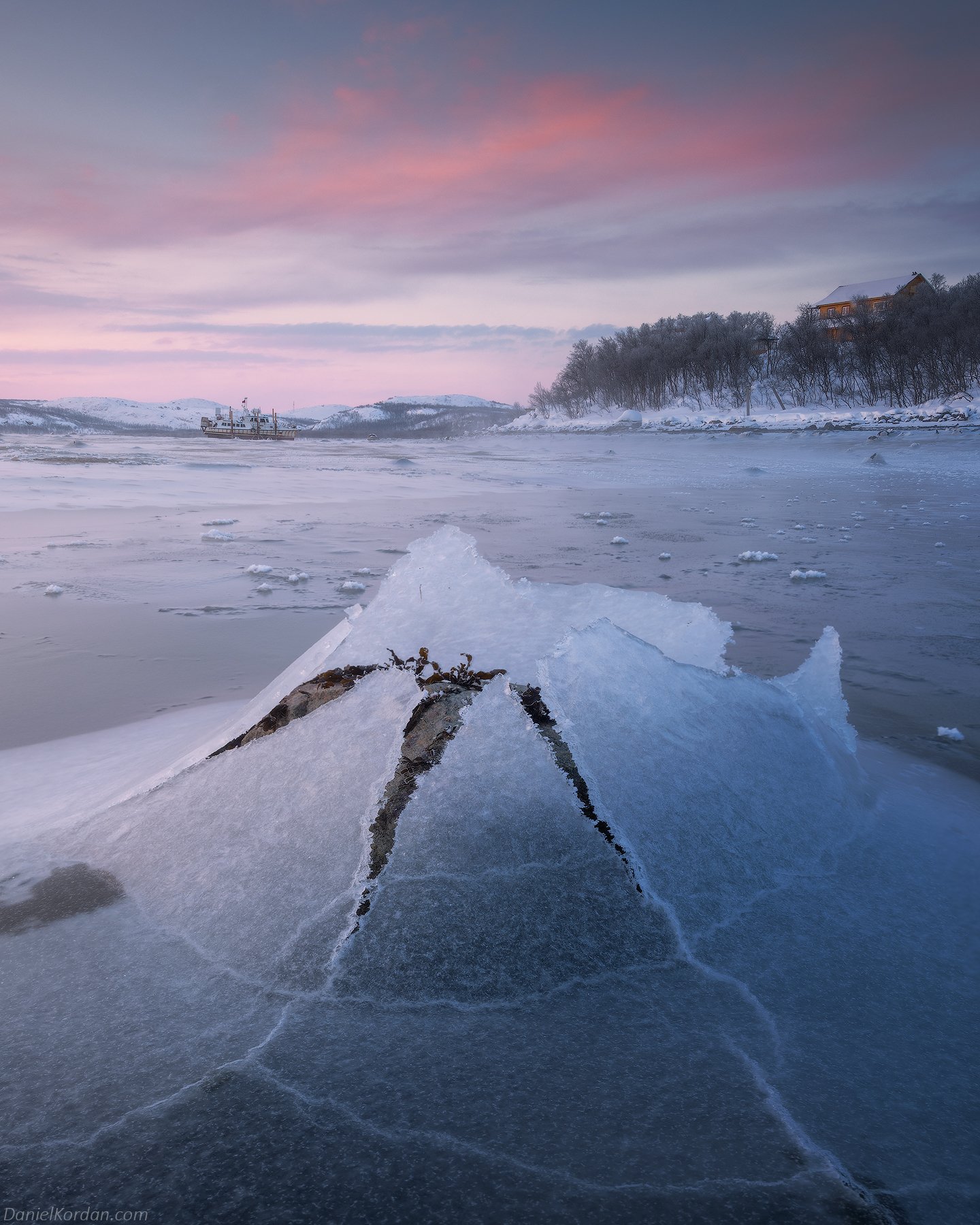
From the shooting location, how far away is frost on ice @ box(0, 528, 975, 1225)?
101 cm

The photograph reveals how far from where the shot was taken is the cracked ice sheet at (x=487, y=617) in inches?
78.4

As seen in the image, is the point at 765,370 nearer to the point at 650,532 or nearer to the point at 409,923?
the point at 650,532

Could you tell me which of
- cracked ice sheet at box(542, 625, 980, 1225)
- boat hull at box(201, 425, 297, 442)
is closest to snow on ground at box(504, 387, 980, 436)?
cracked ice sheet at box(542, 625, 980, 1225)

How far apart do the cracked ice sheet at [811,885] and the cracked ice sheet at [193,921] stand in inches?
21.1

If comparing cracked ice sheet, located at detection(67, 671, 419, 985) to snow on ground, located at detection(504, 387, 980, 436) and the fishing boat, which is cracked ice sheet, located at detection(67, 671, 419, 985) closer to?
snow on ground, located at detection(504, 387, 980, 436)

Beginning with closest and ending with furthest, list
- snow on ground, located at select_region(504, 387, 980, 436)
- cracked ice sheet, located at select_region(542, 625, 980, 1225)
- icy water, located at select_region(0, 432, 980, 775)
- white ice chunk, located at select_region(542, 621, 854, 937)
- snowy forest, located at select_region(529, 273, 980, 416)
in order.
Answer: cracked ice sheet, located at select_region(542, 625, 980, 1225) < white ice chunk, located at select_region(542, 621, 854, 937) < icy water, located at select_region(0, 432, 980, 775) < snow on ground, located at select_region(504, 387, 980, 436) < snowy forest, located at select_region(529, 273, 980, 416)

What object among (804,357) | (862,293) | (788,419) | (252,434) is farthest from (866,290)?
(252,434)

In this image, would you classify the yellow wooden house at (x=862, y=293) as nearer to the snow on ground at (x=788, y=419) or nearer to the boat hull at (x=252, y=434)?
the snow on ground at (x=788, y=419)

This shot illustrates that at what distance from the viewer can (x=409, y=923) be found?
1391mm

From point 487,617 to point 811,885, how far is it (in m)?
1.08

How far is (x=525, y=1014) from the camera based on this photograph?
128 centimetres

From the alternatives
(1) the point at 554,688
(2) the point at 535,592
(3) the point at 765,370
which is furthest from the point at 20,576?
(3) the point at 765,370

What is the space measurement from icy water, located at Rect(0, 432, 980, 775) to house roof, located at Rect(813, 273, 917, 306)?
59.0 m

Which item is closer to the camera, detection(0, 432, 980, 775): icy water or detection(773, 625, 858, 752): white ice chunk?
detection(773, 625, 858, 752): white ice chunk
